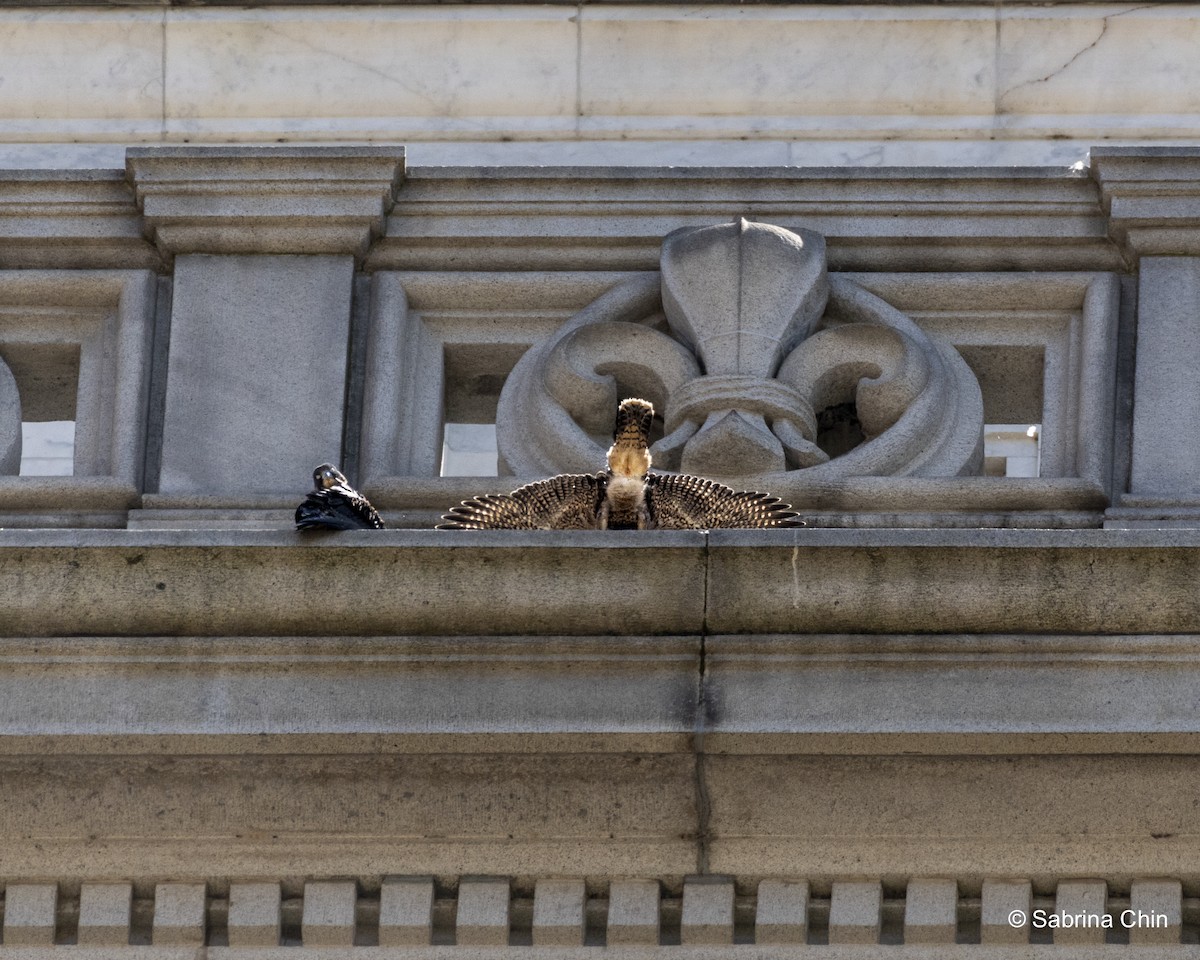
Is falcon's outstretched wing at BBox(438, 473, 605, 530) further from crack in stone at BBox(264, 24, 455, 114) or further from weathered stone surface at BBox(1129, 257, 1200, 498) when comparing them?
crack in stone at BBox(264, 24, 455, 114)

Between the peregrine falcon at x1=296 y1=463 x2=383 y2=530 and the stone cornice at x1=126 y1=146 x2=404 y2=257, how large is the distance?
5.55 ft

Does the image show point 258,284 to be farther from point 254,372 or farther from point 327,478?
point 327,478

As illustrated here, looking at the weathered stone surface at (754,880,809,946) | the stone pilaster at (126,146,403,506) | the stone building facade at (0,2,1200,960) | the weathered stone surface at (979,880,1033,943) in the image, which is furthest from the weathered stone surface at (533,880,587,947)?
the stone pilaster at (126,146,403,506)

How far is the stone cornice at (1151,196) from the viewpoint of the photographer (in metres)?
15.0

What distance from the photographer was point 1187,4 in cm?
1667

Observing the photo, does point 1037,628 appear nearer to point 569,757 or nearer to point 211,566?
point 569,757

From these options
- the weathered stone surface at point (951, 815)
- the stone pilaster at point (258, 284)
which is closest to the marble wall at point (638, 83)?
the stone pilaster at point (258, 284)

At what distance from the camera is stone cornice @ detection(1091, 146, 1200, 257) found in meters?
15.0

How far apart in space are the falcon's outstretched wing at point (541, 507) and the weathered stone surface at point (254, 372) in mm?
766

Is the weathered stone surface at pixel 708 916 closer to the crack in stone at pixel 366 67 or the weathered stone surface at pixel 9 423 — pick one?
the weathered stone surface at pixel 9 423

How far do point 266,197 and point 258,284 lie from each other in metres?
0.33

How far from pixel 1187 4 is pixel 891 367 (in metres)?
2.87

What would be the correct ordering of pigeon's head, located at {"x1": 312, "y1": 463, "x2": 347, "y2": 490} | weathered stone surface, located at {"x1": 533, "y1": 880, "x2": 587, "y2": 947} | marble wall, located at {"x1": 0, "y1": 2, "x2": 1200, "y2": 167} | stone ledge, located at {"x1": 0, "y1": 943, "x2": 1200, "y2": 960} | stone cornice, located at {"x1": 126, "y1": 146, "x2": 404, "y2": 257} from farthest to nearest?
1. marble wall, located at {"x1": 0, "y1": 2, "x2": 1200, "y2": 167}
2. stone cornice, located at {"x1": 126, "y1": 146, "x2": 404, "y2": 257}
3. pigeon's head, located at {"x1": 312, "y1": 463, "x2": 347, "y2": 490}
4. weathered stone surface, located at {"x1": 533, "y1": 880, "x2": 587, "y2": 947}
5. stone ledge, located at {"x1": 0, "y1": 943, "x2": 1200, "y2": 960}

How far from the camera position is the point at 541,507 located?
1397 centimetres
